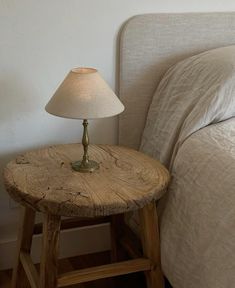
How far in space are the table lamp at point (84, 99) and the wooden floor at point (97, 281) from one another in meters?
0.62

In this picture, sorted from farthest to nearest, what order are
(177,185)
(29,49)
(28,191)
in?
(29,49) < (177,185) < (28,191)

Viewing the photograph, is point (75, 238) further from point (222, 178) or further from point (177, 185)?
point (222, 178)

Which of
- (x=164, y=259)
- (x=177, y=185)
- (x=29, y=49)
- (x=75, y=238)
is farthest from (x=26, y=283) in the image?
(x=29, y=49)

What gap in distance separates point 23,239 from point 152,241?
0.37 m

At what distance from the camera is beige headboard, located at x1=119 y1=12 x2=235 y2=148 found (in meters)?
1.43

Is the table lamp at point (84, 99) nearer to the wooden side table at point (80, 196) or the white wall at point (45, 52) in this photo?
the wooden side table at point (80, 196)

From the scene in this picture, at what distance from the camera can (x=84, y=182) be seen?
44.6 inches

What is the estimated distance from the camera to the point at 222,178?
108 cm

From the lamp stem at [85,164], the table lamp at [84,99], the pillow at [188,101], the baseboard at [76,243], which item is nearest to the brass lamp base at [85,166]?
the lamp stem at [85,164]

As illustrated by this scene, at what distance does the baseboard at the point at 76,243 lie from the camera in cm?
155

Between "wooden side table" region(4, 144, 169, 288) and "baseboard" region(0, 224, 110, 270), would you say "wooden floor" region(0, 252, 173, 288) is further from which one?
"wooden side table" region(4, 144, 169, 288)

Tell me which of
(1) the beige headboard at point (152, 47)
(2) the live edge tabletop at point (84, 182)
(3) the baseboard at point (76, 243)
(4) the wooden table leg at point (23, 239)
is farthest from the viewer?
(3) the baseboard at point (76, 243)

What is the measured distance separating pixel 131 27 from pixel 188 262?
2.30ft

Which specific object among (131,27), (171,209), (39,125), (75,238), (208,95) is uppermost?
(131,27)
